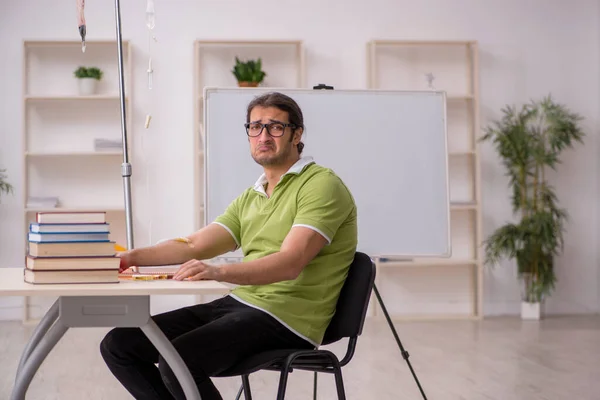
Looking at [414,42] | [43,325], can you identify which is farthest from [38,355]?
[414,42]

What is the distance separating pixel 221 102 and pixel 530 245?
315 cm

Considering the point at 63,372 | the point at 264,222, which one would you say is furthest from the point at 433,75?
the point at 264,222

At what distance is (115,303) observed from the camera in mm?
1852

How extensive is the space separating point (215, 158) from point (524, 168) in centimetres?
315

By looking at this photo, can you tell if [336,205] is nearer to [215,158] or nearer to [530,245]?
[215,158]

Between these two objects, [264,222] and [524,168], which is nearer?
[264,222]

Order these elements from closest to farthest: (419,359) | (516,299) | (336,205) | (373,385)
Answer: (336,205), (373,385), (419,359), (516,299)

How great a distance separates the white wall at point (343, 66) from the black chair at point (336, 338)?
4319 millimetres

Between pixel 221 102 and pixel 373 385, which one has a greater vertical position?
pixel 221 102

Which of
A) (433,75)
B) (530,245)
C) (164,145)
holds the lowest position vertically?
(530,245)

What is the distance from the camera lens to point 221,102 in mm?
4156

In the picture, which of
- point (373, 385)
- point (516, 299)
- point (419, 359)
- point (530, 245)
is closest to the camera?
point (373, 385)

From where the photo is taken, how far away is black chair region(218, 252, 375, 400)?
7.02 feet

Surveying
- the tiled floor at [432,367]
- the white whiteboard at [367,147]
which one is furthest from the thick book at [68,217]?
the white whiteboard at [367,147]
